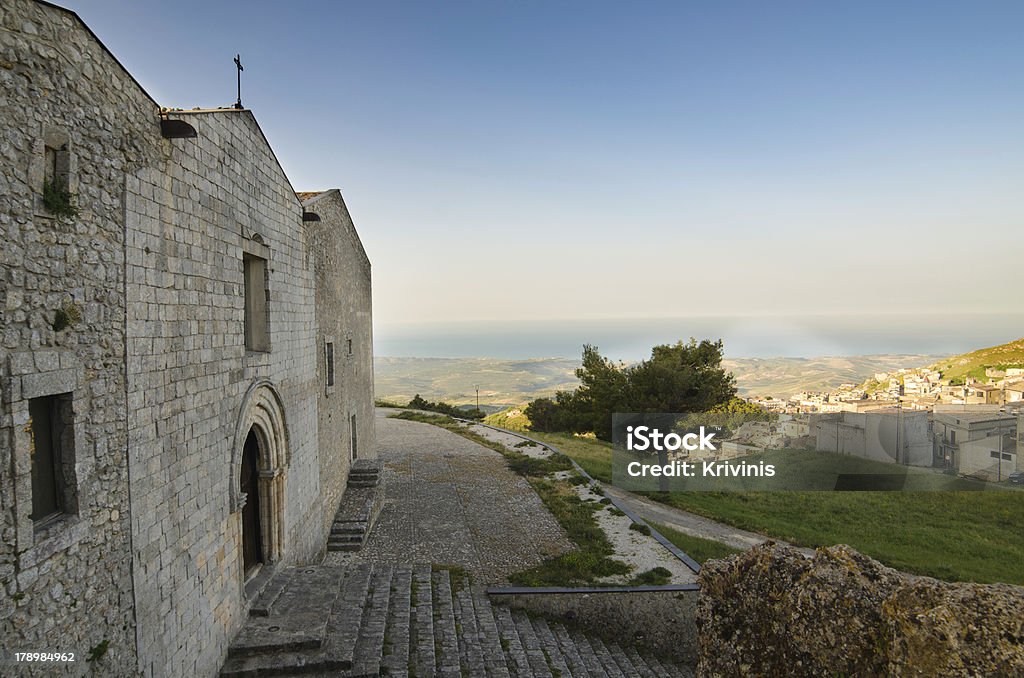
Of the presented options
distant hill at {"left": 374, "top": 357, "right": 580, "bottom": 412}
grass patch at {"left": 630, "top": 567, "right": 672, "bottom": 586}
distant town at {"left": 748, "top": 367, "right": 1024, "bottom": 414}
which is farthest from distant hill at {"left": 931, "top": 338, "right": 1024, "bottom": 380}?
distant hill at {"left": 374, "top": 357, "right": 580, "bottom": 412}

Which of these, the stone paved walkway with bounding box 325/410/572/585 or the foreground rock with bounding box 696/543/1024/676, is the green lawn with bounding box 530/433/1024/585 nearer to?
the stone paved walkway with bounding box 325/410/572/585

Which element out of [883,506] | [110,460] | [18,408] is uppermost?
[18,408]

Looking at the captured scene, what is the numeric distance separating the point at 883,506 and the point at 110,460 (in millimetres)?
19544

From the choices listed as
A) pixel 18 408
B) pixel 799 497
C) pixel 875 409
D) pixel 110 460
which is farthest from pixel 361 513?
pixel 875 409

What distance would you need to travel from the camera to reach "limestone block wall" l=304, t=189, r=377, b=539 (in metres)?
10.7

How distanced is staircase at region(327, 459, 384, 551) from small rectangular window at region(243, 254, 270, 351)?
5.10 m

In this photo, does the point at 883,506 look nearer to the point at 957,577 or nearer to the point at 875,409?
the point at 875,409


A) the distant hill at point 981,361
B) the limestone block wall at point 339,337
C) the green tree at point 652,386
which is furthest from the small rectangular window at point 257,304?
the distant hill at point 981,361

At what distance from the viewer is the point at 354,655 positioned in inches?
252

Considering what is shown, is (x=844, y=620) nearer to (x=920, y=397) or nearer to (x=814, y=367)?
(x=920, y=397)

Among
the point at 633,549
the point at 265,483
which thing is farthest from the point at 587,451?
the point at 265,483

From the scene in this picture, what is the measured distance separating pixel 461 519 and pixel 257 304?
7.48 m

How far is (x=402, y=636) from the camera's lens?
725cm

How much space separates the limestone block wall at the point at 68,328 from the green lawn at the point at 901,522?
13761 mm
